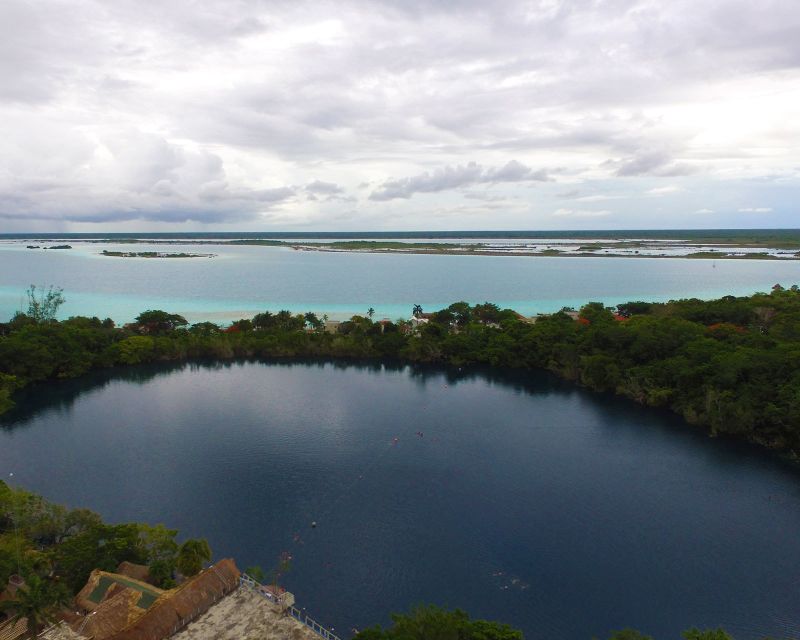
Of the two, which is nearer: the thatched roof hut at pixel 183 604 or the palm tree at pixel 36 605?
the palm tree at pixel 36 605

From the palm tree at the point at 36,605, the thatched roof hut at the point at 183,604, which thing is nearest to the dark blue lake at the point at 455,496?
the thatched roof hut at the point at 183,604

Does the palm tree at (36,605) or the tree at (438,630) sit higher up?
the palm tree at (36,605)

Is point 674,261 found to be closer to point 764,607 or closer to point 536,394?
point 536,394

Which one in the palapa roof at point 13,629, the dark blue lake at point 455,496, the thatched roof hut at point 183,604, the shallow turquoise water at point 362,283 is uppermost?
the shallow turquoise water at point 362,283

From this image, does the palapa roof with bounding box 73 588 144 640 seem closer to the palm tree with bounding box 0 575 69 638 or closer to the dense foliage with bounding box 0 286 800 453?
the palm tree with bounding box 0 575 69 638

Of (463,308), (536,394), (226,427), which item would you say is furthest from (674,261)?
(226,427)

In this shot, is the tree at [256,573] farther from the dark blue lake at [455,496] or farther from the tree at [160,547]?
the tree at [160,547]

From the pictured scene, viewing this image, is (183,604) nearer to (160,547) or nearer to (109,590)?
(109,590)

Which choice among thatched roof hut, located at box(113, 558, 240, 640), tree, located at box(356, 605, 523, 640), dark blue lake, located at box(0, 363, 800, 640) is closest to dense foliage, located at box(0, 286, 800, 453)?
dark blue lake, located at box(0, 363, 800, 640)
